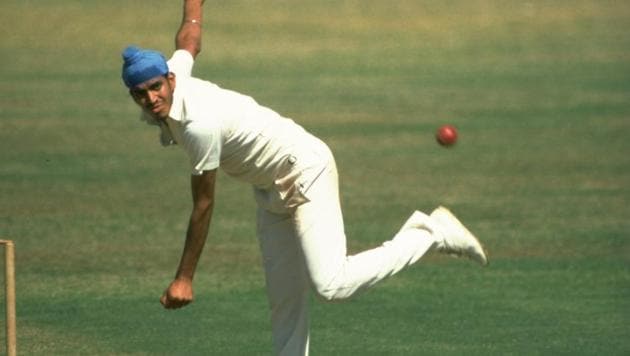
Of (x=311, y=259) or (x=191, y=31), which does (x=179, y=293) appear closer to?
(x=311, y=259)

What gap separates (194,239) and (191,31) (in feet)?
4.36

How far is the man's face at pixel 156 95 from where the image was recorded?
7.53 m

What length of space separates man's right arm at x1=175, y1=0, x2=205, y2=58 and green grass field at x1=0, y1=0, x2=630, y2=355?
6.06 feet

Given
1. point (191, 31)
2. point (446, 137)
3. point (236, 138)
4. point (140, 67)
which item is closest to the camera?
point (140, 67)

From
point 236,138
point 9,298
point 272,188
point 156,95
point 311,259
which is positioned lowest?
point 9,298

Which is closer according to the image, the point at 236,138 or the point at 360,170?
the point at 236,138

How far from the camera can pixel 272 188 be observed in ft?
26.3

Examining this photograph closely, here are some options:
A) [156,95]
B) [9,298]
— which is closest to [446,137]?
[156,95]

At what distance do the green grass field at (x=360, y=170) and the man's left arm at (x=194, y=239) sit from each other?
1740 millimetres

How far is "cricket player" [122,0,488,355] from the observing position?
7.55m

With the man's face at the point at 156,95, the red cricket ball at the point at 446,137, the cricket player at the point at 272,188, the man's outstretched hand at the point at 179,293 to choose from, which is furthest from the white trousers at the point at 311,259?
the red cricket ball at the point at 446,137

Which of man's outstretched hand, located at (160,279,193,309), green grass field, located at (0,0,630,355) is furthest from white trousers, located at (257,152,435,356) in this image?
green grass field, located at (0,0,630,355)

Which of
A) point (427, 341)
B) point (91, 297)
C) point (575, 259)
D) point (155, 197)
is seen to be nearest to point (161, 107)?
point (427, 341)

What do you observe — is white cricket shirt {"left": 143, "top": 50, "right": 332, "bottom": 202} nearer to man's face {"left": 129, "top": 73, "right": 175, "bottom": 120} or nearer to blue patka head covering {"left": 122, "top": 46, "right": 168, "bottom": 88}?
man's face {"left": 129, "top": 73, "right": 175, "bottom": 120}
